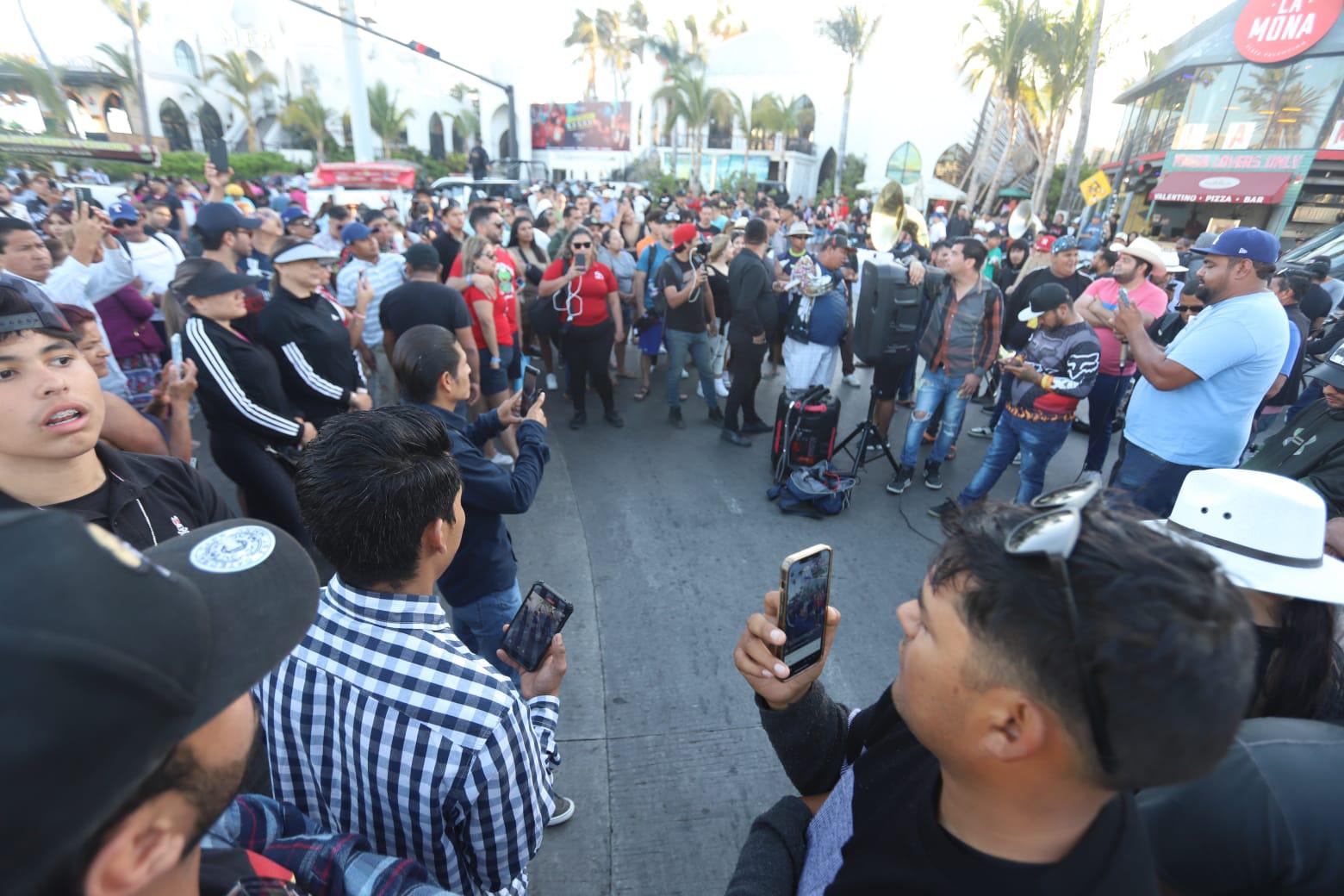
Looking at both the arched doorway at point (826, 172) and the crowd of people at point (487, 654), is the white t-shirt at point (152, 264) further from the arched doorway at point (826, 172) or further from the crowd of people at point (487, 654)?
the arched doorway at point (826, 172)

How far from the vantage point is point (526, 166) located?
101 feet

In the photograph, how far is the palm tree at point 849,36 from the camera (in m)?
35.6

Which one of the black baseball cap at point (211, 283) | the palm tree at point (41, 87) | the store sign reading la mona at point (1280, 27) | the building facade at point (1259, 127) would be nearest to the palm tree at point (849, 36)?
the building facade at point (1259, 127)

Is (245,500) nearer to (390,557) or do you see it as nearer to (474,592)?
(474,592)

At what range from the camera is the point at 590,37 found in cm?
4822

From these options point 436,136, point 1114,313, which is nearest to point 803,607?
point 1114,313

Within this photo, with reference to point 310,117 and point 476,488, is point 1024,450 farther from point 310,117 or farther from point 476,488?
point 310,117

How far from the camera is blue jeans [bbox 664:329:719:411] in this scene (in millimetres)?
6023

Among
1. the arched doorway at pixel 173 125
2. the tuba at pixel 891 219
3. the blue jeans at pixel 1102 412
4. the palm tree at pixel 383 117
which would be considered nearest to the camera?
the blue jeans at pixel 1102 412

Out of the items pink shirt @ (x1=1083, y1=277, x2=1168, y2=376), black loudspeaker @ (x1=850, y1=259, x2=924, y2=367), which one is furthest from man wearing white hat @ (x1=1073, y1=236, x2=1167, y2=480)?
black loudspeaker @ (x1=850, y1=259, x2=924, y2=367)

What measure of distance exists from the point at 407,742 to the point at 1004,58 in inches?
1309

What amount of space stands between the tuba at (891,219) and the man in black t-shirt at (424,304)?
5465 mm

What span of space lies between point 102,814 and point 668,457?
16.8 ft

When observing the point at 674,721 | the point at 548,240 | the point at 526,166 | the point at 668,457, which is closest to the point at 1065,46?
the point at 526,166
